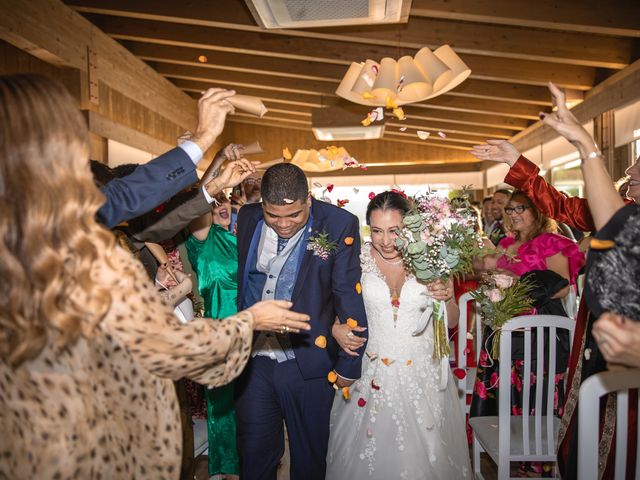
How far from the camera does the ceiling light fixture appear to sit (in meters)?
4.40

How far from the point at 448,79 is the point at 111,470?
3927mm

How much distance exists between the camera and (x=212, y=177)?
2496mm

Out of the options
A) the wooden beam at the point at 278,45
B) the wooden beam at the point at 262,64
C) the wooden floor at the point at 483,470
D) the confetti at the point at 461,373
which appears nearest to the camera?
the confetti at the point at 461,373

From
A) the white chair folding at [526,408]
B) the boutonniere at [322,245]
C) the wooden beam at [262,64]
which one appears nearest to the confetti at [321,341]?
the boutonniere at [322,245]

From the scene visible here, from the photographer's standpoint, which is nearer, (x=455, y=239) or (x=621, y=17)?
(x=455, y=239)

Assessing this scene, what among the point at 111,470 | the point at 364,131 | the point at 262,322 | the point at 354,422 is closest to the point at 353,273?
the point at 354,422

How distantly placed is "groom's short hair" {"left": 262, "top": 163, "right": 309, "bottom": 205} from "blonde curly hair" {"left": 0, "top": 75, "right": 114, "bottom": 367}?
1.18 metres

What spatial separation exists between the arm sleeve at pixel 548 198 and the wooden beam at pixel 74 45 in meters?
4.41

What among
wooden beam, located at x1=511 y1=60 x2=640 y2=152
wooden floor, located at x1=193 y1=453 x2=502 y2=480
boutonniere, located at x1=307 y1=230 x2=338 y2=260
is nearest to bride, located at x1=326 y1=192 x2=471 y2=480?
boutonniere, located at x1=307 y1=230 x2=338 y2=260

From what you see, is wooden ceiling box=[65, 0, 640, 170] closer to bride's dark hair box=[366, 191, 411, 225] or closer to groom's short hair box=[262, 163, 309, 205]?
bride's dark hair box=[366, 191, 411, 225]

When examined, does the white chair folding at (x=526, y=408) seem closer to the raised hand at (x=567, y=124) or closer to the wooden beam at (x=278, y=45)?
the raised hand at (x=567, y=124)

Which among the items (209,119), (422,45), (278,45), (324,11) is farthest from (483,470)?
(278,45)

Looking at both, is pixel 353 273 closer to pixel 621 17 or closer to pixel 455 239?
pixel 455 239

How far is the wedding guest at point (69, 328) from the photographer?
120cm
